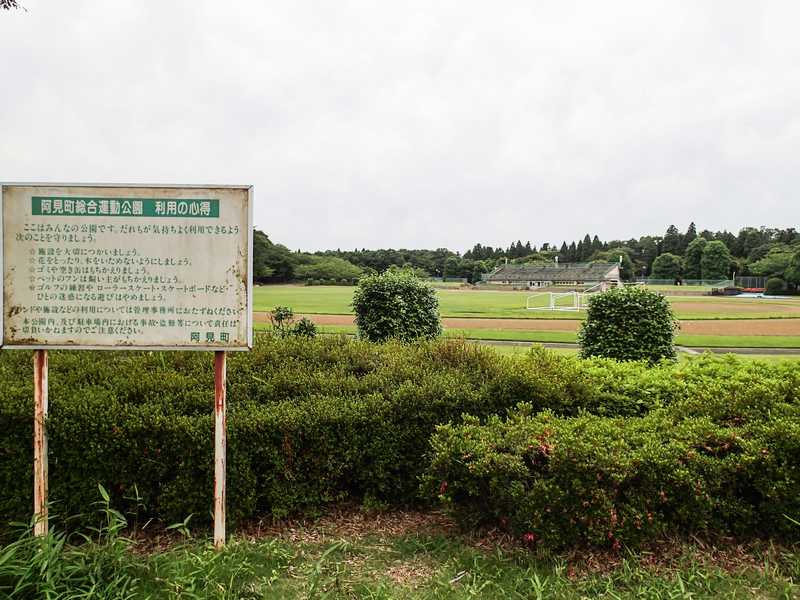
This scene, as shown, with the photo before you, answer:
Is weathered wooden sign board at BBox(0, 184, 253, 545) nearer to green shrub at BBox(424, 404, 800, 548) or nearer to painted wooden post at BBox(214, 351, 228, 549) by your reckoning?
painted wooden post at BBox(214, 351, 228, 549)

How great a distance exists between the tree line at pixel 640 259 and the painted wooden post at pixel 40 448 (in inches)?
3073

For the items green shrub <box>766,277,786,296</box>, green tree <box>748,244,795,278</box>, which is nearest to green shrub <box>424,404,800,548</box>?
green shrub <box>766,277,786,296</box>

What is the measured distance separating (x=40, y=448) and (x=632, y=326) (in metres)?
7.89

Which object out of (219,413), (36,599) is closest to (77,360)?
(219,413)

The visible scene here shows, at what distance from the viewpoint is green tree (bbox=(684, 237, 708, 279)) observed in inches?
4072

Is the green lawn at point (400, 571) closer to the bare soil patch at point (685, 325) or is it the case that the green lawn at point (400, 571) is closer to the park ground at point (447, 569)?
the park ground at point (447, 569)

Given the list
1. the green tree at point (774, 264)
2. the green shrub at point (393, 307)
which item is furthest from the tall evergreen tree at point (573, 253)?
the green shrub at point (393, 307)

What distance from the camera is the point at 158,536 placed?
13.6 feet

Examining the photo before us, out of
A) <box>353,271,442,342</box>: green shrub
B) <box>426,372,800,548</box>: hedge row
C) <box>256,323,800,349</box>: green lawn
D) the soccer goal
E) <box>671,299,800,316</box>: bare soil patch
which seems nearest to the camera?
<box>426,372,800,548</box>: hedge row

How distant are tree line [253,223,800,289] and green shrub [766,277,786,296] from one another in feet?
17.4

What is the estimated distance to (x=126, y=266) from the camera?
12.9 feet

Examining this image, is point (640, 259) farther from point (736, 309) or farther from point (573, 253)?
point (736, 309)

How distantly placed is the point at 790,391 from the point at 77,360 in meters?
6.11

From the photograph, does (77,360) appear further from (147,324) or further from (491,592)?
(491,592)
